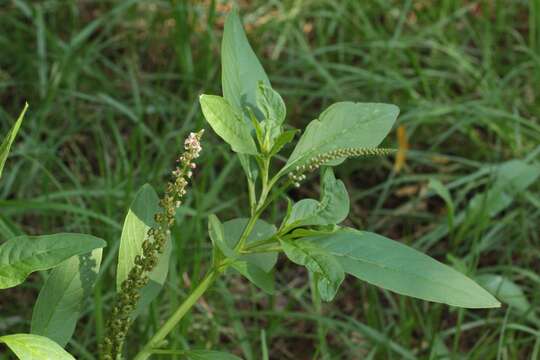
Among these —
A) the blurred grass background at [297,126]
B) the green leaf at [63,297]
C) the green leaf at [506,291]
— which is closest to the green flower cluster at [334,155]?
the green leaf at [63,297]

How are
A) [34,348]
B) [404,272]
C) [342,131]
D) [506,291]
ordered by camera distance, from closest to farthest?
[34,348], [404,272], [342,131], [506,291]

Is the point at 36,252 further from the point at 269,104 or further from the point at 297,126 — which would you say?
the point at 297,126

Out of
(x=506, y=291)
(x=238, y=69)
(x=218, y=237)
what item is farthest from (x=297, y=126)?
(x=218, y=237)

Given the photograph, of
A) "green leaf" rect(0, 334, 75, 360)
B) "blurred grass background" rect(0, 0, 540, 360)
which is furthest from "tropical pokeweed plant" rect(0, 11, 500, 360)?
A: "blurred grass background" rect(0, 0, 540, 360)

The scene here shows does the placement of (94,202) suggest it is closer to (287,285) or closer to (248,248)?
(287,285)

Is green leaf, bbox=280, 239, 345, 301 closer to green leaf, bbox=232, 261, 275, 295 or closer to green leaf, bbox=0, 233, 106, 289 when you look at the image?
green leaf, bbox=232, 261, 275, 295

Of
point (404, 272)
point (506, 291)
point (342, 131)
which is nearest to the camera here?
point (404, 272)

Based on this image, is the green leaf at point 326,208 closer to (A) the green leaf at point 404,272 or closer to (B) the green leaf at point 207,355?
(A) the green leaf at point 404,272
